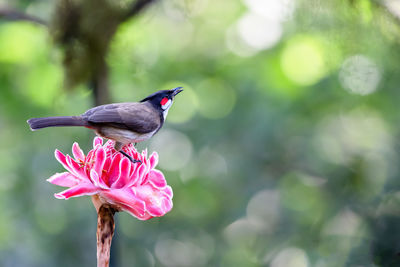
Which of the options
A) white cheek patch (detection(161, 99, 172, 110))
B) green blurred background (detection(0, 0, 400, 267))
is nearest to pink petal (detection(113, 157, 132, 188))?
white cheek patch (detection(161, 99, 172, 110))

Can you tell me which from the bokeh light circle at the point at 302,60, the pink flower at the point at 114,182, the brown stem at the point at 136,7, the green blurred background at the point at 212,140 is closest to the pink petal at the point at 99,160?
the pink flower at the point at 114,182

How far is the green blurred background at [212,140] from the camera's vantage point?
4.31 meters

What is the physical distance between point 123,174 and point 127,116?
26 centimetres

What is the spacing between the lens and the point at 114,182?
929 millimetres

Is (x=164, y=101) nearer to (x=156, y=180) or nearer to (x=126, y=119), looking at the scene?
(x=126, y=119)

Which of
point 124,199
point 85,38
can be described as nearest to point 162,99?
point 124,199

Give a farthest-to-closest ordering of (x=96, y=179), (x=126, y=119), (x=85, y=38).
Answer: (x=85, y=38), (x=126, y=119), (x=96, y=179)

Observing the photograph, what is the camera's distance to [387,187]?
169cm

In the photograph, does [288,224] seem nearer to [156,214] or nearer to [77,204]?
[77,204]

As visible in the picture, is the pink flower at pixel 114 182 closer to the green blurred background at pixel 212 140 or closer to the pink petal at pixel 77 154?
the pink petal at pixel 77 154

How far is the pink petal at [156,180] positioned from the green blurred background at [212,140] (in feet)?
9.26

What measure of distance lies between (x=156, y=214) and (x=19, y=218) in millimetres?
4191

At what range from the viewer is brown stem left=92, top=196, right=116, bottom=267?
0.90 m

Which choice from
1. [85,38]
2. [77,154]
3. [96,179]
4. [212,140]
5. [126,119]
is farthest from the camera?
[212,140]
